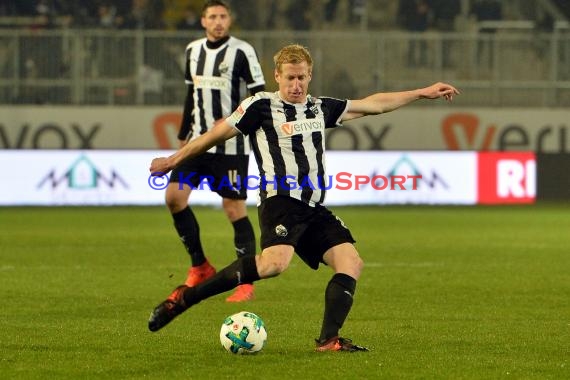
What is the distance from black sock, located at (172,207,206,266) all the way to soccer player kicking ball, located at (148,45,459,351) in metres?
2.46

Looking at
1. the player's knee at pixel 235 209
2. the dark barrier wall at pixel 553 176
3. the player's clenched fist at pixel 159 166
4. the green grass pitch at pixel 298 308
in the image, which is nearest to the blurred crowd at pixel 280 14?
the dark barrier wall at pixel 553 176

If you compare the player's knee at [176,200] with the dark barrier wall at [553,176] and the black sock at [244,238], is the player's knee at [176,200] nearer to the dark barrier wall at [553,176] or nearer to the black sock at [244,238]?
the black sock at [244,238]

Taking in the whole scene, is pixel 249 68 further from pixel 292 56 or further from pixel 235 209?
pixel 292 56

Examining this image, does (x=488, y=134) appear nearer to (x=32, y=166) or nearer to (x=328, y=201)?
(x=328, y=201)

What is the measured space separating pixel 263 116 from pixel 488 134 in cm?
1624

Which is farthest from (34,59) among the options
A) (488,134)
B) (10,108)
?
(488,134)

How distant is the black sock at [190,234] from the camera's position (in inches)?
363

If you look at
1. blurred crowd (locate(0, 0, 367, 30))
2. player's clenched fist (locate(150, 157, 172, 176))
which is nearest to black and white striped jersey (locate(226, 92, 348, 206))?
player's clenched fist (locate(150, 157, 172, 176))

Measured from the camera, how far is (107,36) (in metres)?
22.0

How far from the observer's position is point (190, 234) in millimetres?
9281

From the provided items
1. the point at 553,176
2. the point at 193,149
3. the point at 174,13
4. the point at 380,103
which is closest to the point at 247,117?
the point at 193,149

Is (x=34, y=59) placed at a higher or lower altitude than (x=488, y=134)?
higher

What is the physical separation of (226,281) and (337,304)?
596 millimetres

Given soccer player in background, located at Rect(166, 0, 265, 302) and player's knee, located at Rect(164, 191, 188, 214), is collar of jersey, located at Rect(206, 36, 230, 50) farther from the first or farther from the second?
player's knee, located at Rect(164, 191, 188, 214)
